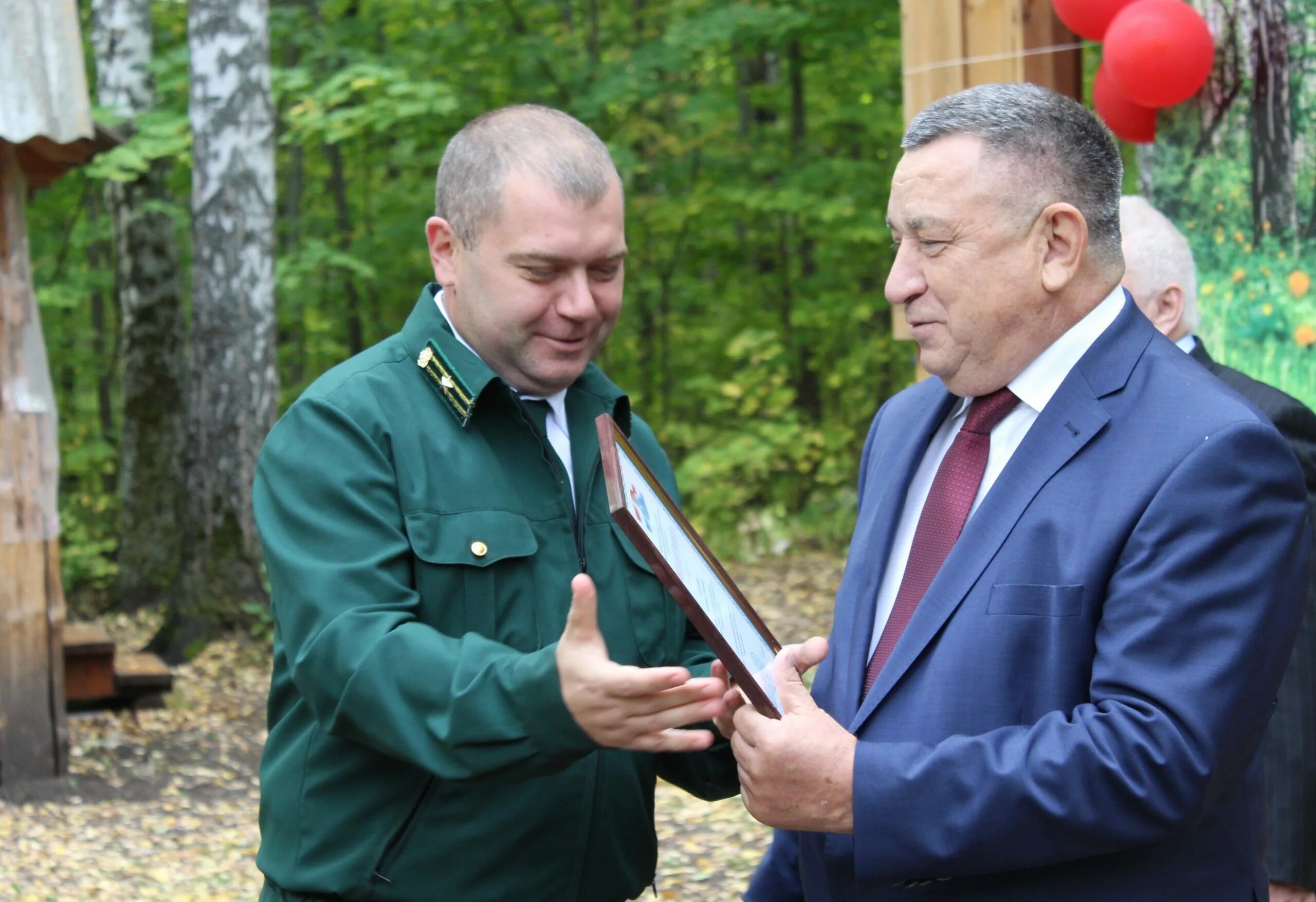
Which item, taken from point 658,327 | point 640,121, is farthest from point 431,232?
point 658,327

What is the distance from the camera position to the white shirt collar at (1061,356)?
2.28 meters

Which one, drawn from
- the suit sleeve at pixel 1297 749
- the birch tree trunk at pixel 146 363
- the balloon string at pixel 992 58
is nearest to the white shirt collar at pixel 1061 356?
the suit sleeve at pixel 1297 749

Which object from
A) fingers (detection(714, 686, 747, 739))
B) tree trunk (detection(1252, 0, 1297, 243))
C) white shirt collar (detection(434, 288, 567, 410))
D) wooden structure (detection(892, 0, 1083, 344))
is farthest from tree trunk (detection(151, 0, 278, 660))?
fingers (detection(714, 686, 747, 739))

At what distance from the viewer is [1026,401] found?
2.29 m

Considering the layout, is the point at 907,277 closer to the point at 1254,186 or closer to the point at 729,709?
the point at 729,709

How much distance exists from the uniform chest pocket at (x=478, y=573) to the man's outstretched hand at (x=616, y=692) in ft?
1.26

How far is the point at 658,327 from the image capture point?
16.3 meters

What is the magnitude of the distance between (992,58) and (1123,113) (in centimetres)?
69

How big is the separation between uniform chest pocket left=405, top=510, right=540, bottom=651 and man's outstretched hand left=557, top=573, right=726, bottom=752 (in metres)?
0.39

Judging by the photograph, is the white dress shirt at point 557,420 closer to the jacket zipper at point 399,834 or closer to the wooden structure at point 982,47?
the jacket zipper at point 399,834

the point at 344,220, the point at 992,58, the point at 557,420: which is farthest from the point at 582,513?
the point at 344,220

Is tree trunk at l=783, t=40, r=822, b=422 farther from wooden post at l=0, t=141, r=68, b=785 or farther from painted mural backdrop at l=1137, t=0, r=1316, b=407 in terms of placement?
painted mural backdrop at l=1137, t=0, r=1316, b=407

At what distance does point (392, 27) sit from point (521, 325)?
15.4 metres

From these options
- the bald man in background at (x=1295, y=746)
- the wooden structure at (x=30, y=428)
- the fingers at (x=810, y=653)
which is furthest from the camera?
the wooden structure at (x=30, y=428)
